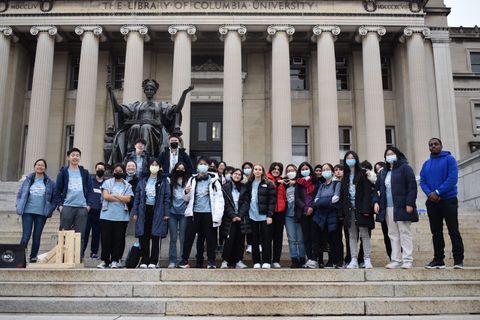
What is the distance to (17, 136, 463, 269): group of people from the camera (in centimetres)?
806

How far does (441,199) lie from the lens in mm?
7973

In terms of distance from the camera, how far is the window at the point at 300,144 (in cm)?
2850

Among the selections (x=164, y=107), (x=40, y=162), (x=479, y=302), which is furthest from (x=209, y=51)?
(x=479, y=302)

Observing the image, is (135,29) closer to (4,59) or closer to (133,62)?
(133,62)

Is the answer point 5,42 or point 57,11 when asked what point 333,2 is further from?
point 5,42

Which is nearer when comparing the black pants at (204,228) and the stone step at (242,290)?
the stone step at (242,290)

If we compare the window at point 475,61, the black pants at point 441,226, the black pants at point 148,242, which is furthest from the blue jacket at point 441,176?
the window at point 475,61

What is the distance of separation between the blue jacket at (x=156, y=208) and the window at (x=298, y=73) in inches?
882

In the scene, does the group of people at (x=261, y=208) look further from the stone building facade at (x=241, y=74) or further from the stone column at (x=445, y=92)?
the stone column at (x=445, y=92)

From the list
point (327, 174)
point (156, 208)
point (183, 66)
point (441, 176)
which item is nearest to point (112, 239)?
point (156, 208)

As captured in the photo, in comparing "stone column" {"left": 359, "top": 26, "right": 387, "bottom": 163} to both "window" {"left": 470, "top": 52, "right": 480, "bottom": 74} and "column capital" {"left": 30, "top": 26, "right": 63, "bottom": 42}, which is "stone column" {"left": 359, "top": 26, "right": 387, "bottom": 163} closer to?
"window" {"left": 470, "top": 52, "right": 480, "bottom": 74}

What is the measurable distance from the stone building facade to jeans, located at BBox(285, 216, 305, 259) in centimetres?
1544

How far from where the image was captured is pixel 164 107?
11570mm

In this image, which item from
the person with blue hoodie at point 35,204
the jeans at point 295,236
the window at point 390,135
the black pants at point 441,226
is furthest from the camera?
the window at point 390,135
